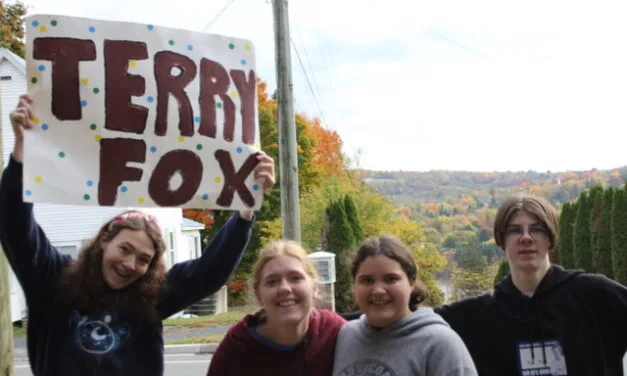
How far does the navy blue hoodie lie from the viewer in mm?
2742

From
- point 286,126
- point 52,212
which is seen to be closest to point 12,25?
point 52,212

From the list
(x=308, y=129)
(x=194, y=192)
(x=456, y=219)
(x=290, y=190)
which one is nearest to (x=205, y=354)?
(x=290, y=190)

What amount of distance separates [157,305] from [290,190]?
6616 millimetres

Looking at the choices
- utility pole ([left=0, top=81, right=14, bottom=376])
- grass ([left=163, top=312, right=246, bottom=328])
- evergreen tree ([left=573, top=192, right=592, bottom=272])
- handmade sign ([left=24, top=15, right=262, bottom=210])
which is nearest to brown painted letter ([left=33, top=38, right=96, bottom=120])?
handmade sign ([left=24, top=15, right=262, bottom=210])

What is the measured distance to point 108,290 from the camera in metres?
2.87

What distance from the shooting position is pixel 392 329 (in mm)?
2576

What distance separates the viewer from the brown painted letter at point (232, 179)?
319cm

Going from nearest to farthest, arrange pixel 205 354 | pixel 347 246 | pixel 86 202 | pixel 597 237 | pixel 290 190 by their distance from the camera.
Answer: pixel 86 202 < pixel 290 190 < pixel 205 354 < pixel 347 246 < pixel 597 237

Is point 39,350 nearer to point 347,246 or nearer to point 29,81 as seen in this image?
point 29,81

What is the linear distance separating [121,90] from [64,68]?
24 centimetres

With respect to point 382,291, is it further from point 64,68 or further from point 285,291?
point 64,68

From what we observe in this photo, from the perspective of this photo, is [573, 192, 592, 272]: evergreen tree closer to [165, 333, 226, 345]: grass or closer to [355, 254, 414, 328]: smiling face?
[165, 333, 226, 345]: grass

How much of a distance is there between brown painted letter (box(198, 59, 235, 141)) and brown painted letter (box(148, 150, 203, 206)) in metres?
0.14

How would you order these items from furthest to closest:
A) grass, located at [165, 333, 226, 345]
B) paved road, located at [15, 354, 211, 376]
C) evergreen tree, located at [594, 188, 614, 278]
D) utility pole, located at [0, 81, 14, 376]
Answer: evergreen tree, located at [594, 188, 614, 278] → grass, located at [165, 333, 226, 345] → paved road, located at [15, 354, 211, 376] → utility pole, located at [0, 81, 14, 376]
